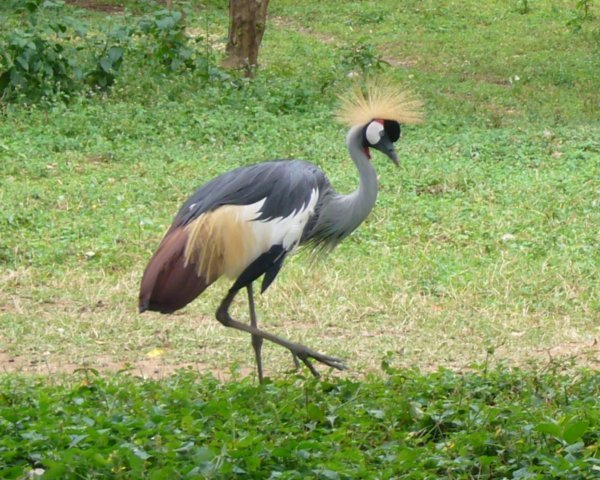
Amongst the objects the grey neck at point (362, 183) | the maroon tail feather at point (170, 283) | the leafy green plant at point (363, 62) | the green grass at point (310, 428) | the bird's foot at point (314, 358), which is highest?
the leafy green plant at point (363, 62)

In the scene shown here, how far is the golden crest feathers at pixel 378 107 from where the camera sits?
6371 mm

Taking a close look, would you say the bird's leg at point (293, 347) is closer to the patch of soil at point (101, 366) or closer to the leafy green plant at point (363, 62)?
the patch of soil at point (101, 366)

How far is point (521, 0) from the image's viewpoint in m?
20.5

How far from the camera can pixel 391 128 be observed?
21.0 ft

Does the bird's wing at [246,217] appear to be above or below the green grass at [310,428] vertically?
above

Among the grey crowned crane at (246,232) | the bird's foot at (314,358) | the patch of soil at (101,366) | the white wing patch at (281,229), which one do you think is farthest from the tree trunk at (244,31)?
the bird's foot at (314,358)

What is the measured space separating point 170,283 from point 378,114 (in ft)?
4.86

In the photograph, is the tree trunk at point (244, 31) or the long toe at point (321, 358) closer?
the long toe at point (321, 358)

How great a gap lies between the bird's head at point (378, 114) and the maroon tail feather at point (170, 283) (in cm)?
122

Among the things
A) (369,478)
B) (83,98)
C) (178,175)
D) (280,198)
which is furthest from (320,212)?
(83,98)

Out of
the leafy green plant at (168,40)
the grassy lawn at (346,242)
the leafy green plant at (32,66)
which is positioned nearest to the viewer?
the grassy lawn at (346,242)

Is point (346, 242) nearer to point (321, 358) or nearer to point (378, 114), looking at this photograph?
point (378, 114)

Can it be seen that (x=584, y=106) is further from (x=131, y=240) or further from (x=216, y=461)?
(x=216, y=461)

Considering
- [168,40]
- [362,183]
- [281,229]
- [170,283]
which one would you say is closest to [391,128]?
[362,183]
